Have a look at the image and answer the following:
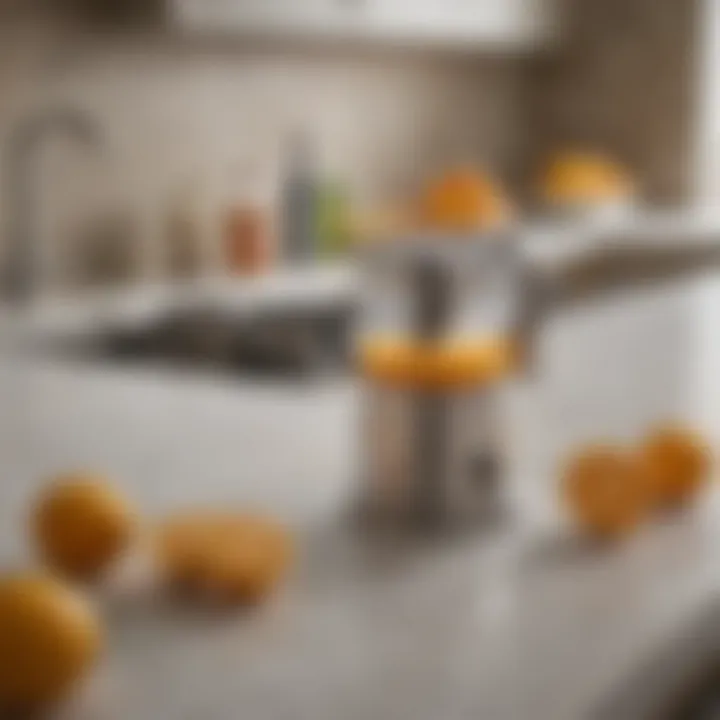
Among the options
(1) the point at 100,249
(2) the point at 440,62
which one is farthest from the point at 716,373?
(2) the point at 440,62

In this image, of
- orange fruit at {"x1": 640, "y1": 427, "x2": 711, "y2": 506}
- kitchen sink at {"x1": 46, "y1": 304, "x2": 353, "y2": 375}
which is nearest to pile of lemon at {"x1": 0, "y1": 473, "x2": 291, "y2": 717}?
orange fruit at {"x1": 640, "y1": 427, "x2": 711, "y2": 506}

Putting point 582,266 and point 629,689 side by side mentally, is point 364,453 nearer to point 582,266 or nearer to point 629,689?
point 629,689

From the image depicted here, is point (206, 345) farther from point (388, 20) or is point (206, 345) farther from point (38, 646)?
point (38, 646)

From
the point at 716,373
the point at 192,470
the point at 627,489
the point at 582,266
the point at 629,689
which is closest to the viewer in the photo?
the point at 629,689

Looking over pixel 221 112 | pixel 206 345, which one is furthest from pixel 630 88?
pixel 206 345

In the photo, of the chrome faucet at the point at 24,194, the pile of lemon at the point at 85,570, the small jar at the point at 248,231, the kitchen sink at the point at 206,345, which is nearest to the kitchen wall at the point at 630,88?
the small jar at the point at 248,231

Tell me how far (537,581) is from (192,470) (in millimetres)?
395

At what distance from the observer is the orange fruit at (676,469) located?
1098 mm

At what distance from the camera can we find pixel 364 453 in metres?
1.09

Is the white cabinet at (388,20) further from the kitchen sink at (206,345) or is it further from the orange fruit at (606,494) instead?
the orange fruit at (606,494)

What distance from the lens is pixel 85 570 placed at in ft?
3.06

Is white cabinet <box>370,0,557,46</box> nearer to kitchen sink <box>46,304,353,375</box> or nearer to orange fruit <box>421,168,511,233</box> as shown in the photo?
orange fruit <box>421,168,511,233</box>

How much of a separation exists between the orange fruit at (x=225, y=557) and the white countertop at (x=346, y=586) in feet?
0.06

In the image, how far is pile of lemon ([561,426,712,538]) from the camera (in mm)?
1011
